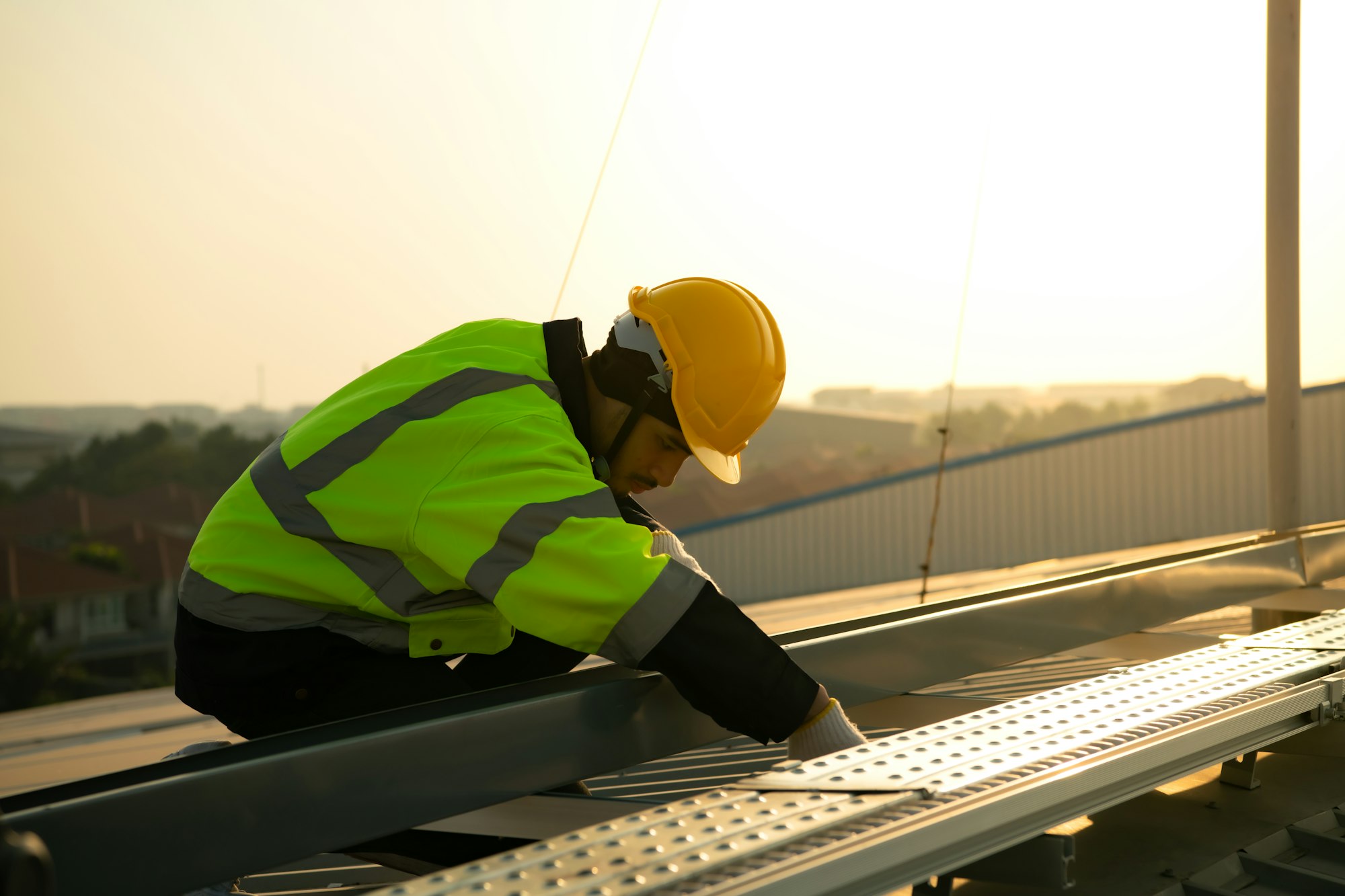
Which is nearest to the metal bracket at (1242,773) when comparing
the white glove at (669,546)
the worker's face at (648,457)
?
the white glove at (669,546)

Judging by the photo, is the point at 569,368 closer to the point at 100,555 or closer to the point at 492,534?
the point at 492,534

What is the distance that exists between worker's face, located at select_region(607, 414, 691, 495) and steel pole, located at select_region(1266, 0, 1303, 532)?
3.22 m

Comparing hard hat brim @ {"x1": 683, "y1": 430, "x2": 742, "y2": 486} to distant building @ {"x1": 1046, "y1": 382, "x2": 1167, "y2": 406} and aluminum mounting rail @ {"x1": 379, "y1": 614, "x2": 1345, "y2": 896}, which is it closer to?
aluminum mounting rail @ {"x1": 379, "y1": 614, "x2": 1345, "y2": 896}

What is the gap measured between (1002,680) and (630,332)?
2257 mm

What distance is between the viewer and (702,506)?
16219 mm

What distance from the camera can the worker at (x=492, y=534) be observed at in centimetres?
158

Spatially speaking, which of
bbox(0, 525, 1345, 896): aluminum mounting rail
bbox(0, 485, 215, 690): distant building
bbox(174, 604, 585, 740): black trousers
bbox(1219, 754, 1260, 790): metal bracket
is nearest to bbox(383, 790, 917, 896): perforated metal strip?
bbox(0, 525, 1345, 896): aluminum mounting rail

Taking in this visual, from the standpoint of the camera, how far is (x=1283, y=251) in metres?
4.30

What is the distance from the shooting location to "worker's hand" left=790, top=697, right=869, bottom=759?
1.72 meters

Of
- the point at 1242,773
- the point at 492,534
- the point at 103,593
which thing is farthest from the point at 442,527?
the point at 103,593

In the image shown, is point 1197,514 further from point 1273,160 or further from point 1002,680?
point 1002,680

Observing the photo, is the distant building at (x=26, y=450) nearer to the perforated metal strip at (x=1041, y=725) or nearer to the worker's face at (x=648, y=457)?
the worker's face at (x=648, y=457)

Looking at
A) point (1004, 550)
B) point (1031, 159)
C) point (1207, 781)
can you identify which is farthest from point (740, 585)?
point (1207, 781)

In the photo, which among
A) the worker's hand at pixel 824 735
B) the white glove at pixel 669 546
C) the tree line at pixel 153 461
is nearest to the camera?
the worker's hand at pixel 824 735
